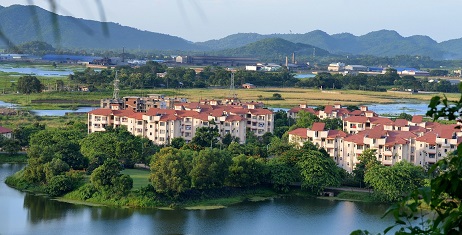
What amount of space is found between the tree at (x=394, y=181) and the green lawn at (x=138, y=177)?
82.6 inches

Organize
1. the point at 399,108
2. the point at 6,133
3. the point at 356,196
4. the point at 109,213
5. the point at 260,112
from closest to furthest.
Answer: the point at 109,213 → the point at 356,196 → the point at 6,133 → the point at 260,112 → the point at 399,108

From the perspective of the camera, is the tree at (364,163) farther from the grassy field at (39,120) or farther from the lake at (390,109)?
the lake at (390,109)

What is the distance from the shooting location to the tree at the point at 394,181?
22.2 feet

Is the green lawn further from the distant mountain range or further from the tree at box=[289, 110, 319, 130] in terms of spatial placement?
the tree at box=[289, 110, 319, 130]

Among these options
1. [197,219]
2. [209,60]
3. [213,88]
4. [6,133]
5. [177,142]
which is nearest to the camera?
[197,219]

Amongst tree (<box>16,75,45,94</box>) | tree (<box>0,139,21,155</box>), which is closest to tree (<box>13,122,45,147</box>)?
tree (<box>0,139,21,155</box>)

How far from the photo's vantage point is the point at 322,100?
1616 centimetres

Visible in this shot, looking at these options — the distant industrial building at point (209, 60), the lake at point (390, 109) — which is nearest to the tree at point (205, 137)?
the lake at point (390, 109)

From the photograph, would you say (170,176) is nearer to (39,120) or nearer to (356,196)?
(356,196)

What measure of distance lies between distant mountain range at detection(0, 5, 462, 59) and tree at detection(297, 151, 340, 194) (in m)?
1.39

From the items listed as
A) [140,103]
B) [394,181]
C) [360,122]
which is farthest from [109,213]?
[140,103]

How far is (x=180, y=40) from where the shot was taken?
3.10 ft

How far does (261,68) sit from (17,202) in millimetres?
22276

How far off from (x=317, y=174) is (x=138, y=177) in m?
1.70
